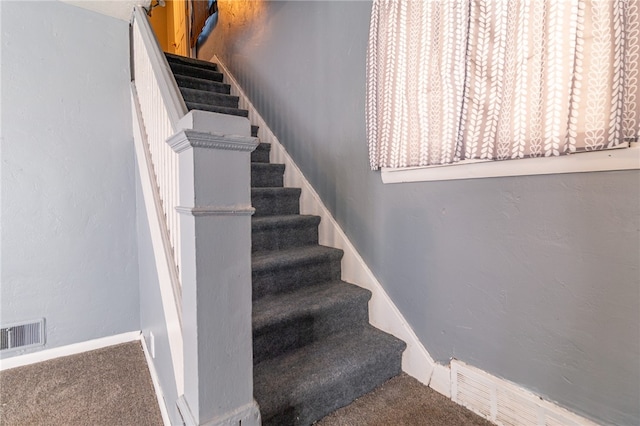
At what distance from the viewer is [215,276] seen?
0.82m

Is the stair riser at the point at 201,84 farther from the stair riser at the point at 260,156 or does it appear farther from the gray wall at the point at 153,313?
the gray wall at the point at 153,313

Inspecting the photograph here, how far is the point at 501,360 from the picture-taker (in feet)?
3.92

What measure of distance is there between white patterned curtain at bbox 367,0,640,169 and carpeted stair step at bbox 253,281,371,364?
0.71m

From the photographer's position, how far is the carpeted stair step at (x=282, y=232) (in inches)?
72.8

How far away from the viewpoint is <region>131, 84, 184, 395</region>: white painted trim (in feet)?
3.31

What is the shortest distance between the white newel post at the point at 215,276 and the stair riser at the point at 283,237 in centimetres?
97

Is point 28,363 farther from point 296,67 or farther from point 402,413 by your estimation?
point 296,67

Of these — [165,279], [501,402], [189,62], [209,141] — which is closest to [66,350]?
[165,279]

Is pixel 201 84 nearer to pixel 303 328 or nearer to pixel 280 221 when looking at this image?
pixel 280 221

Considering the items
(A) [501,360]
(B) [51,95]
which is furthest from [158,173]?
(A) [501,360]

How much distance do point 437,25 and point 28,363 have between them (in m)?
2.65

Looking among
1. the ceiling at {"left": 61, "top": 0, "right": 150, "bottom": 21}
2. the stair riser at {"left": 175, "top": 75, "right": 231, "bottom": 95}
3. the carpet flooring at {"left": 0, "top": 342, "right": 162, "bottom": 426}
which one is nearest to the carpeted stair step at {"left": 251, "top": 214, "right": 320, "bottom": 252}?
the carpet flooring at {"left": 0, "top": 342, "right": 162, "bottom": 426}

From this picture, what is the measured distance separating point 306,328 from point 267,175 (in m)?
1.18

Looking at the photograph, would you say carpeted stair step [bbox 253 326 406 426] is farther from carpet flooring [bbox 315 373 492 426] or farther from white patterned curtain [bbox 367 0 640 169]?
white patterned curtain [bbox 367 0 640 169]
